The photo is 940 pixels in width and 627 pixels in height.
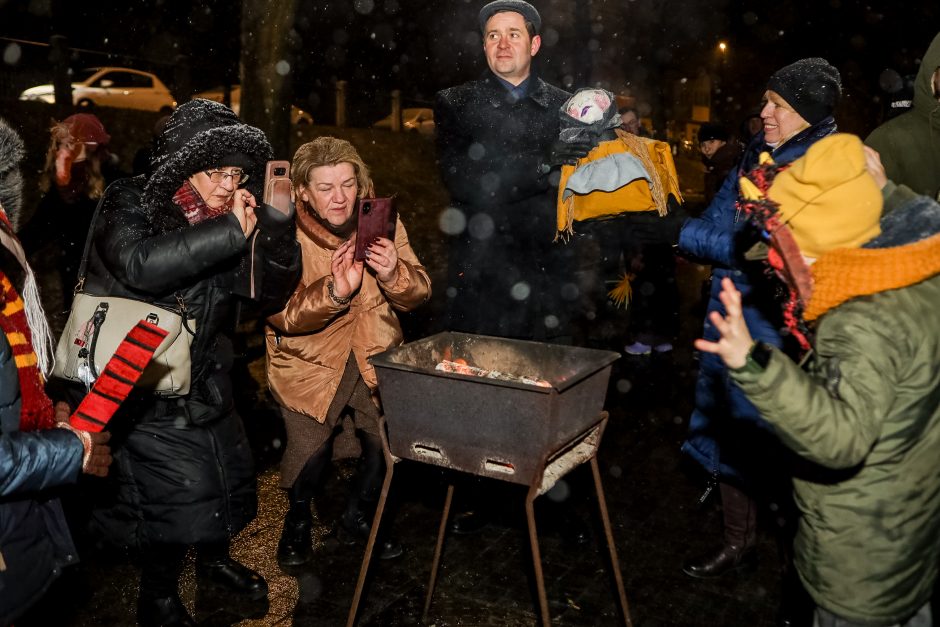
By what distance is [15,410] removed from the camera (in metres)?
2.42

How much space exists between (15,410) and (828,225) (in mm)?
2485

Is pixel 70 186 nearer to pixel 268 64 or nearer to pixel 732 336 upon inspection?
pixel 732 336

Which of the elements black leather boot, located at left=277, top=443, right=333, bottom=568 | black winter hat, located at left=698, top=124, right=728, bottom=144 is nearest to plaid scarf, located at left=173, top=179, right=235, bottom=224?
black leather boot, located at left=277, top=443, right=333, bottom=568

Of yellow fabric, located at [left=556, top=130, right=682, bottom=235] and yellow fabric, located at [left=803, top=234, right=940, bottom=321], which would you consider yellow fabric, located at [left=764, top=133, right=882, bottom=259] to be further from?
yellow fabric, located at [left=556, top=130, right=682, bottom=235]

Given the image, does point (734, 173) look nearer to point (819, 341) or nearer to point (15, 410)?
point (819, 341)

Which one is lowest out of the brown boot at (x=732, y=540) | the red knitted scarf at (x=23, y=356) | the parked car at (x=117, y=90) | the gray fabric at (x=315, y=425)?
the brown boot at (x=732, y=540)

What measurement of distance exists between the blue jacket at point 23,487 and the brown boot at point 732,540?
3.20 meters

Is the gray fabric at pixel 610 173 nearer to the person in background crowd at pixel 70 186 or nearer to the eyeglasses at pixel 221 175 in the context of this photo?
the eyeglasses at pixel 221 175

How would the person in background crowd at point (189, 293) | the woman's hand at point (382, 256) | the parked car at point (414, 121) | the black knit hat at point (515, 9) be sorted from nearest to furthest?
1. the person in background crowd at point (189, 293)
2. the woman's hand at point (382, 256)
3. the black knit hat at point (515, 9)
4. the parked car at point (414, 121)

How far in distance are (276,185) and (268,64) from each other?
9035 mm

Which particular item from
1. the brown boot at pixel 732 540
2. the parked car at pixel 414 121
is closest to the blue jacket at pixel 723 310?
the brown boot at pixel 732 540

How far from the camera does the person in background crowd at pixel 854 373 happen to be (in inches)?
91.4

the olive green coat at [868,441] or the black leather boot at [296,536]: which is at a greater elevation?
the olive green coat at [868,441]

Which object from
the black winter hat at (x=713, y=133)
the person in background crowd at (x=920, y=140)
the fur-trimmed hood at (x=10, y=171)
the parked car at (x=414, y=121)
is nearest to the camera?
the fur-trimmed hood at (x=10, y=171)
